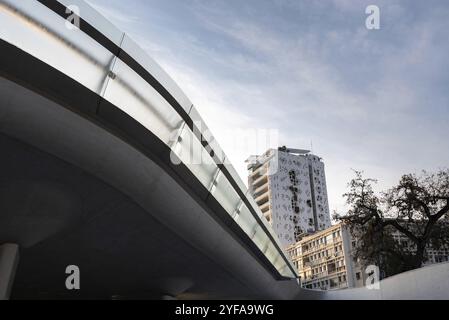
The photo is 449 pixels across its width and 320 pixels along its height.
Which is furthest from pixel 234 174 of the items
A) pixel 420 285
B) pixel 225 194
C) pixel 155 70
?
pixel 420 285

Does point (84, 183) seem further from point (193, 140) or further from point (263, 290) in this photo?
point (263, 290)

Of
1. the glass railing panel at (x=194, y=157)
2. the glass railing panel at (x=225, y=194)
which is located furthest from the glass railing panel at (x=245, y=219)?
the glass railing panel at (x=194, y=157)

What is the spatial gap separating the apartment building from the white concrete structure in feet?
32.6

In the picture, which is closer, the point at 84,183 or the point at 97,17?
the point at 97,17

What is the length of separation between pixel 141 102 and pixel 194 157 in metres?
2.71

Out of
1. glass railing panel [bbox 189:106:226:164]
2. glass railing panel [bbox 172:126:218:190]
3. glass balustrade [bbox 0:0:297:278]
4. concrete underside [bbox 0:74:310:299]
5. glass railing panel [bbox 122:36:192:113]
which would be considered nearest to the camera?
glass balustrade [bbox 0:0:297:278]

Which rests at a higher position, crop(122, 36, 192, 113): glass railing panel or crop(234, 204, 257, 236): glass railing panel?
crop(122, 36, 192, 113): glass railing panel

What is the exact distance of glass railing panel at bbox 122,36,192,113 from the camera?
8.31 metres

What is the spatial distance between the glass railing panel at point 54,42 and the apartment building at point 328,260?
84.0 metres

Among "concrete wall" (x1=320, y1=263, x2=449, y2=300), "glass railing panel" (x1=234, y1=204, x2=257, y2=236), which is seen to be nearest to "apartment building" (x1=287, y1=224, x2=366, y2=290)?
"concrete wall" (x1=320, y1=263, x2=449, y2=300)

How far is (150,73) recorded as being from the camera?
28.9 ft

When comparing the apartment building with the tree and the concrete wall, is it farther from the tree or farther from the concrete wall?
the concrete wall
